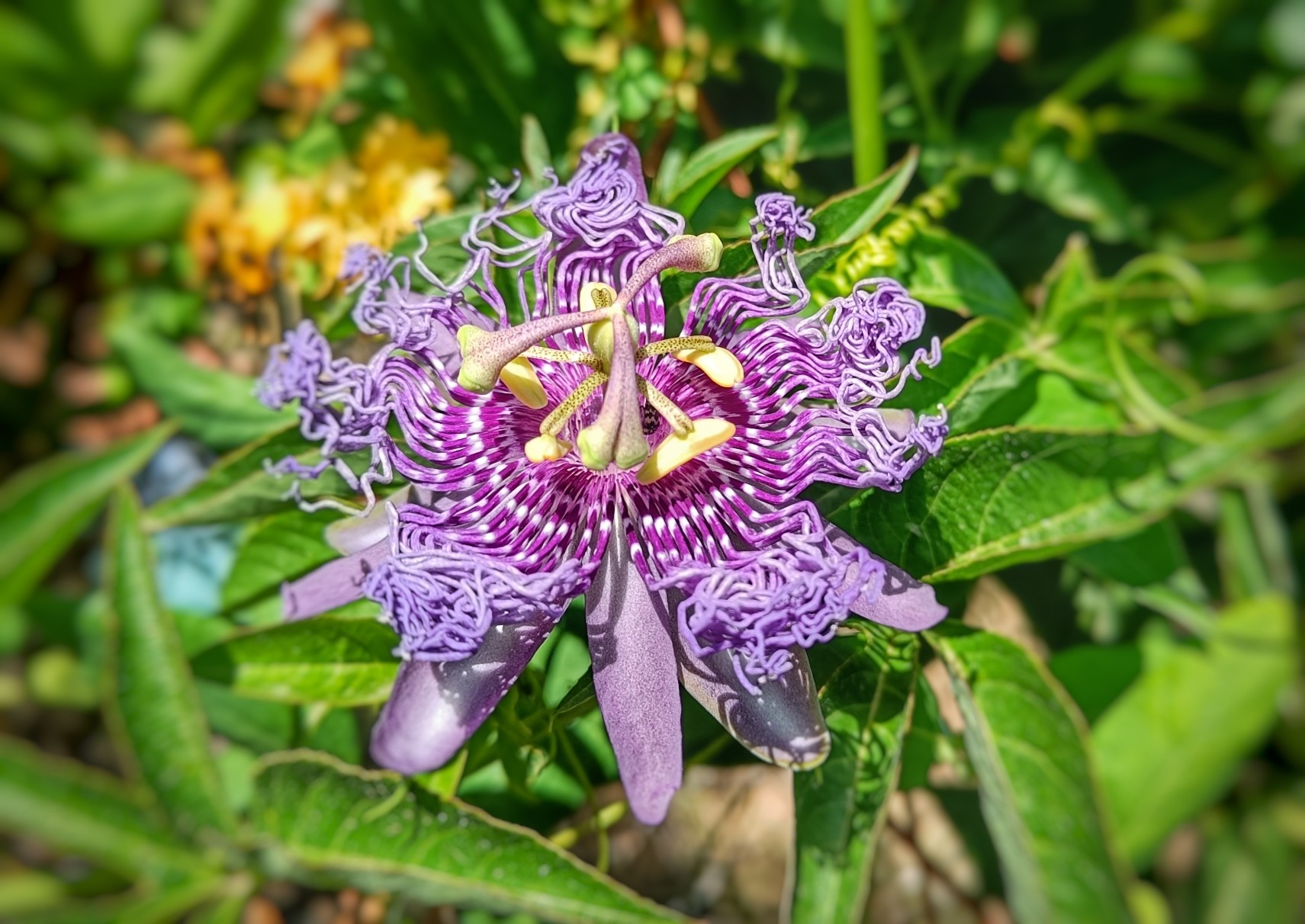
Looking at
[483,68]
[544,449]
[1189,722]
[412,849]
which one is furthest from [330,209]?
[1189,722]

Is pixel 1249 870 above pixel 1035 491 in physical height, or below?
below

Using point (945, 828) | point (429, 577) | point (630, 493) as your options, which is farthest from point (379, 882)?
→ point (945, 828)

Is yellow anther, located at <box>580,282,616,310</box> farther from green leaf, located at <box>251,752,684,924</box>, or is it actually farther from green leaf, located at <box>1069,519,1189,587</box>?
green leaf, located at <box>1069,519,1189,587</box>

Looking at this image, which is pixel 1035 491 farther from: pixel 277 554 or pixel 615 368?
pixel 277 554

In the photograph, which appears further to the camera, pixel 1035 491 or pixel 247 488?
pixel 247 488

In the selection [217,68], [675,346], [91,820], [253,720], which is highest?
[217,68]

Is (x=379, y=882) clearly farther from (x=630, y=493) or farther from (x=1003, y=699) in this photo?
(x=1003, y=699)
